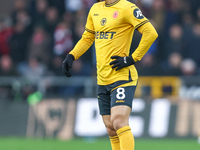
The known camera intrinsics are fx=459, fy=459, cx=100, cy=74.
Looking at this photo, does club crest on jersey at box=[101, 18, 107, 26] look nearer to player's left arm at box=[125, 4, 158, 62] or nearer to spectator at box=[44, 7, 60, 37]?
player's left arm at box=[125, 4, 158, 62]

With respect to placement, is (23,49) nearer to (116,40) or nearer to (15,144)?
(15,144)

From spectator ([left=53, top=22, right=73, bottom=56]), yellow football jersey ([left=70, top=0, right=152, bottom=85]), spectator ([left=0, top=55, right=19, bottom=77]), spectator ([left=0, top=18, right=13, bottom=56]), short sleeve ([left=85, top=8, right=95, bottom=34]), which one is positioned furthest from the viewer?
spectator ([left=0, top=18, right=13, bottom=56])

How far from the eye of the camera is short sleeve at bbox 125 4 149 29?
543 cm

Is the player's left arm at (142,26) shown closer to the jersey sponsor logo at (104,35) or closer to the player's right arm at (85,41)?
the jersey sponsor logo at (104,35)

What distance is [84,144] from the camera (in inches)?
380

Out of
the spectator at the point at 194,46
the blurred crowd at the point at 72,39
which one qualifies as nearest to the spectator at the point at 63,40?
the blurred crowd at the point at 72,39

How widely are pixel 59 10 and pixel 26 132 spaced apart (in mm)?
4138

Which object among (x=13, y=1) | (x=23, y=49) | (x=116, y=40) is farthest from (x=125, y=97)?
(x=13, y=1)

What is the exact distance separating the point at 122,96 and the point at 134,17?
3.13 feet

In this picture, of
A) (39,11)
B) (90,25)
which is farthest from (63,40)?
(90,25)

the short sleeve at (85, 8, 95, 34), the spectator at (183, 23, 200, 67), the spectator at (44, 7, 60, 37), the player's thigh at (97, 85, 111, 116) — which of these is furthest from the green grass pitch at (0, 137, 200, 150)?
the spectator at (44, 7, 60, 37)

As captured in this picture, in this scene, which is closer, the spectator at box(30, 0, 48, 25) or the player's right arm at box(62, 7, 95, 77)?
the player's right arm at box(62, 7, 95, 77)

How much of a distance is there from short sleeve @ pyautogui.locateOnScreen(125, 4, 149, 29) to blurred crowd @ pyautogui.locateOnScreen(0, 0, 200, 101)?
19.5 ft

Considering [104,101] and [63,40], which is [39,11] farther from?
[104,101]
